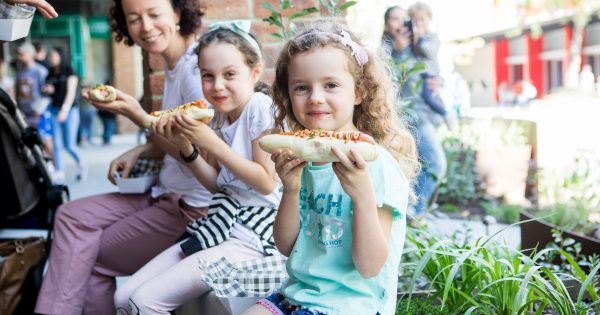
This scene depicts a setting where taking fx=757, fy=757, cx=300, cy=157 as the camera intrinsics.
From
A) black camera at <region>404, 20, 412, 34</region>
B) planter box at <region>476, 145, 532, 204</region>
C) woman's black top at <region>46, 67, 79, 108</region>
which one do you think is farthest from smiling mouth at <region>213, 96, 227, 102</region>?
Answer: woman's black top at <region>46, 67, 79, 108</region>

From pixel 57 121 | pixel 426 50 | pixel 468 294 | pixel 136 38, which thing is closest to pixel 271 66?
pixel 136 38

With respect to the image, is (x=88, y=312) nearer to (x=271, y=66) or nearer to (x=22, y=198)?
(x=22, y=198)

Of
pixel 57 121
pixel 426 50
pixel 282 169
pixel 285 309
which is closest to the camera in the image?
pixel 282 169

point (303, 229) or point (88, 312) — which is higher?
point (303, 229)

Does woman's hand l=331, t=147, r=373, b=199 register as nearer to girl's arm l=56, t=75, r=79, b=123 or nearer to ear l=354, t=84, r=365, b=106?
ear l=354, t=84, r=365, b=106

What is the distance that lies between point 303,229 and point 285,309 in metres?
0.24

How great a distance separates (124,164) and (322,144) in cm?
180

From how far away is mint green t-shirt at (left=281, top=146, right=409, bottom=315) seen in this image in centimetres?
204

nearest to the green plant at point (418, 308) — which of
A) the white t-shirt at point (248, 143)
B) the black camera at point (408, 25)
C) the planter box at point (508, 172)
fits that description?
the white t-shirt at point (248, 143)

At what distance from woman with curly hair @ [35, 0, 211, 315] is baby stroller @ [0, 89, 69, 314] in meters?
0.50

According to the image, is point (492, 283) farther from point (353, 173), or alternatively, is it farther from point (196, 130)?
point (196, 130)

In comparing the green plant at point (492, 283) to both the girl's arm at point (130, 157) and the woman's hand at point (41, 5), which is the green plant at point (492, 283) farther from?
the woman's hand at point (41, 5)

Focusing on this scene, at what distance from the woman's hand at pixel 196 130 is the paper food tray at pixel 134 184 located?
87cm

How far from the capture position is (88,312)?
3.31 meters
